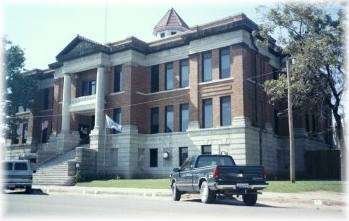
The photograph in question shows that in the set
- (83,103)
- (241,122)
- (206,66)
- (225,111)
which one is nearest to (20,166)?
(241,122)

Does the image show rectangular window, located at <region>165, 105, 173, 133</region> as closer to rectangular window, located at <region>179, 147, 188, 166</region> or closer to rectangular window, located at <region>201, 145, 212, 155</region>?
rectangular window, located at <region>179, 147, 188, 166</region>

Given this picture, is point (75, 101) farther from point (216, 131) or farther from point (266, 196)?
point (266, 196)

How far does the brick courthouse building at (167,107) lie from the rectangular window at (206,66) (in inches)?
3.0

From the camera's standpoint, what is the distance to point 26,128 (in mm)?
46906

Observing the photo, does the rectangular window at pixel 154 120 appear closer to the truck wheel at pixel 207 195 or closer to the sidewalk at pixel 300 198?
the sidewalk at pixel 300 198

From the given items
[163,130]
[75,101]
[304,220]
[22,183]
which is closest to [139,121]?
[163,130]

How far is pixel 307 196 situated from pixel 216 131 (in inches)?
546

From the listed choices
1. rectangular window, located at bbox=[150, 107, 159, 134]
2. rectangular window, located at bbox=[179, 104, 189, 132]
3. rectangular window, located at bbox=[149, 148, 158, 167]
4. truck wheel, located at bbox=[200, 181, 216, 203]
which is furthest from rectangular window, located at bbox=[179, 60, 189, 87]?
truck wheel, located at bbox=[200, 181, 216, 203]

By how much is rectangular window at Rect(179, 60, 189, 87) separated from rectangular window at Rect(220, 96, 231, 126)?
409 cm

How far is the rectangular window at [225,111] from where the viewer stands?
31938 mm

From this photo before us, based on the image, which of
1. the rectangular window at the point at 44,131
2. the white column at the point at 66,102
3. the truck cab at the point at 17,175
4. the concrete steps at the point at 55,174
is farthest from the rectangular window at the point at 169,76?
the truck cab at the point at 17,175

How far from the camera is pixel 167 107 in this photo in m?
36.1

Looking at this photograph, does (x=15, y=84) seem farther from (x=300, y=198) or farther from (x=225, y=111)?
(x=300, y=198)

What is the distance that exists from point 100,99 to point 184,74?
24.5ft
